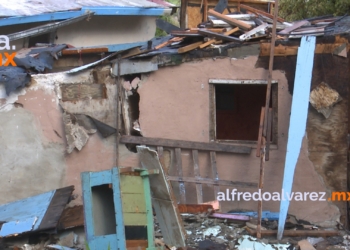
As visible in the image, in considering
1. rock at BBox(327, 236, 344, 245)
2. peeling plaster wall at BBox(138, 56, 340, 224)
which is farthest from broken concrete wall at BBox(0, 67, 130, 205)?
rock at BBox(327, 236, 344, 245)

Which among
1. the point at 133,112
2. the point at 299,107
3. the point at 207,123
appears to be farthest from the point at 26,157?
the point at 299,107

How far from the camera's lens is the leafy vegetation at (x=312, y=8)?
41.9ft

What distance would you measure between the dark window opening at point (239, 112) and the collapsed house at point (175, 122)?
3.50 meters

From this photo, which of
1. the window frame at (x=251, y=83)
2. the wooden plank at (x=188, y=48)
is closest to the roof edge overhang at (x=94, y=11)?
the wooden plank at (x=188, y=48)

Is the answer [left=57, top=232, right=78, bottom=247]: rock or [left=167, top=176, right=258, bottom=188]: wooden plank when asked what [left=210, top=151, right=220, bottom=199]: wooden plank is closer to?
[left=167, top=176, right=258, bottom=188]: wooden plank

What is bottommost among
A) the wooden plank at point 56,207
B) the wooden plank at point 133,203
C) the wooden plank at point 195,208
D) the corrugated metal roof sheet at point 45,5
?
the wooden plank at point 195,208

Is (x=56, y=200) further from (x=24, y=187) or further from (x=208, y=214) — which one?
(x=208, y=214)

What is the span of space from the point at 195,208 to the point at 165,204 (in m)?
1.70

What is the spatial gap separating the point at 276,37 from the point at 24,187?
14.4 ft

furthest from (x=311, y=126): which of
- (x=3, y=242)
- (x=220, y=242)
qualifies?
(x=3, y=242)

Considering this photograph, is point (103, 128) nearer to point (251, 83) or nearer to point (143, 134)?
point (143, 134)

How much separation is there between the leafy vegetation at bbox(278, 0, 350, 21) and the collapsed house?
182 inches

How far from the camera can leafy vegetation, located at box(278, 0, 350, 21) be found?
12.8m

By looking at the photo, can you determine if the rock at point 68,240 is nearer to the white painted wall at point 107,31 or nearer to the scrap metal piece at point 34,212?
the scrap metal piece at point 34,212
